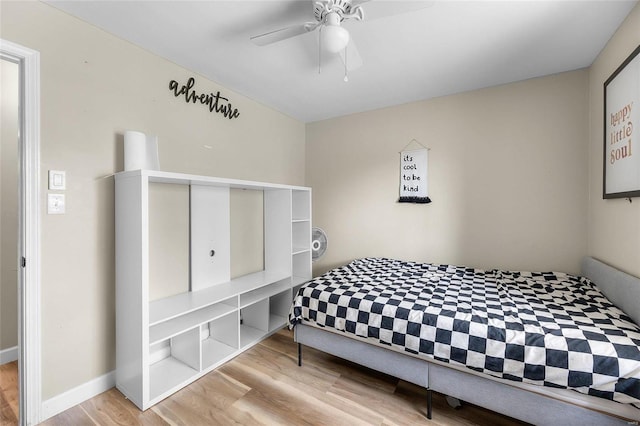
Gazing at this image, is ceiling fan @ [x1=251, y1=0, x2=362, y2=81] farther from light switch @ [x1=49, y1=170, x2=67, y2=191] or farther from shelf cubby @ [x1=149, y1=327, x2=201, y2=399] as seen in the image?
shelf cubby @ [x1=149, y1=327, x2=201, y2=399]

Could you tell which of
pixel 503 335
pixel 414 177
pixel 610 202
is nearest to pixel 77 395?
pixel 503 335

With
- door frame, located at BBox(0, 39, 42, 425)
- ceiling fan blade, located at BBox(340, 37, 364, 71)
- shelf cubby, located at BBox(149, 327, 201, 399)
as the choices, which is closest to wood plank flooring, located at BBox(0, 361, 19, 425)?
door frame, located at BBox(0, 39, 42, 425)

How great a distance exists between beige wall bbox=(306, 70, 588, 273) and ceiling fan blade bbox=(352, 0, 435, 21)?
1.75 metres

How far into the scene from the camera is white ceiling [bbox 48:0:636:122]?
158cm

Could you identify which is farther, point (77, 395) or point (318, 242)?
point (318, 242)

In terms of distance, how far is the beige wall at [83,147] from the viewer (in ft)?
5.14

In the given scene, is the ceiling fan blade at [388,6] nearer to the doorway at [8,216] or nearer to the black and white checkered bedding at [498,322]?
the black and white checkered bedding at [498,322]

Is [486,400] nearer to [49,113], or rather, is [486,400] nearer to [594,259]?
[594,259]

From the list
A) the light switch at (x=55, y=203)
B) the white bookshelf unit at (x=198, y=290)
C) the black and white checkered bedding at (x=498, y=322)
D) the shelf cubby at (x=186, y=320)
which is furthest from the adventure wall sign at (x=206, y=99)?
the black and white checkered bedding at (x=498, y=322)

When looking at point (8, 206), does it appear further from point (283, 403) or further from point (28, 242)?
point (283, 403)

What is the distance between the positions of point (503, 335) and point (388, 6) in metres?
1.76

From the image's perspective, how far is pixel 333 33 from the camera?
4.54ft

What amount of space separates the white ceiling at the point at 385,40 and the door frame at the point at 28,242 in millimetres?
557

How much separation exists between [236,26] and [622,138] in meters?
2.56
